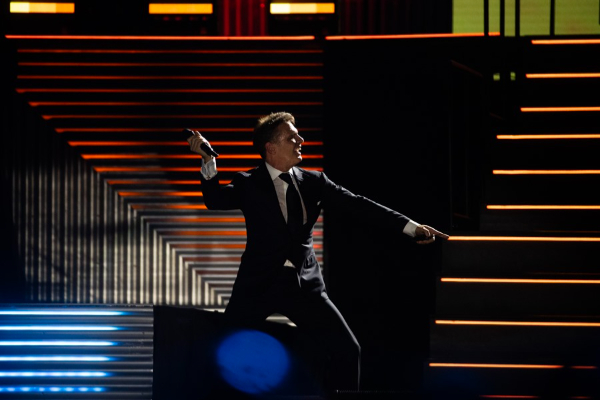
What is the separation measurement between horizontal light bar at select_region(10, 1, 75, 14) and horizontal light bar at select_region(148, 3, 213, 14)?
30.1 inches

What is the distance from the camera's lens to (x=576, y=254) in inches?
158

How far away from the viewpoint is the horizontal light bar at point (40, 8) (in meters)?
5.84

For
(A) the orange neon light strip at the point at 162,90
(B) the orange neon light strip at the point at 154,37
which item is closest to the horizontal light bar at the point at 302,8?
(B) the orange neon light strip at the point at 154,37

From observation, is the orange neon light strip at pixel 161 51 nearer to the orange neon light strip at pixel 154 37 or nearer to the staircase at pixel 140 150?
the staircase at pixel 140 150

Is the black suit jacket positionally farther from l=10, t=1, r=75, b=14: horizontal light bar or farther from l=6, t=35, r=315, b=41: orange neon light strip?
l=10, t=1, r=75, b=14: horizontal light bar

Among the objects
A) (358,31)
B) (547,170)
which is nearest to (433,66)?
(358,31)

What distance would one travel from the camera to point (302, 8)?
5910 millimetres

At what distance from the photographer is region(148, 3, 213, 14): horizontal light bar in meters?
5.89

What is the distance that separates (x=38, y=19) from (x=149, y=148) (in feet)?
5.44

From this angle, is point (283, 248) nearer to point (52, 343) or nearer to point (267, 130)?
point (267, 130)

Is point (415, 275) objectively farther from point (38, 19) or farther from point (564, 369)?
point (38, 19)

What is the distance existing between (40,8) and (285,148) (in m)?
3.80

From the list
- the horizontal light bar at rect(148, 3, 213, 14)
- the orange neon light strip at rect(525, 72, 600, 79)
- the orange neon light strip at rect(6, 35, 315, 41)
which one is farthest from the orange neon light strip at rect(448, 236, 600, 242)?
the horizontal light bar at rect(148, 3, 213, 14)

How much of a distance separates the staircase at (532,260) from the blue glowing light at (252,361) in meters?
0.92
